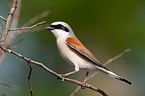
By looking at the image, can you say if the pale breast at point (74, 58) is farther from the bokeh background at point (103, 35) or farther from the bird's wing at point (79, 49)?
the bokeh background at point (103, 35)

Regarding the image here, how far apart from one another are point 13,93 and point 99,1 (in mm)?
3944

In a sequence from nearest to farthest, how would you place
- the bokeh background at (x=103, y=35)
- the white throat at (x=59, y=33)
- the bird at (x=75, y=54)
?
the bird at (x=75, y=54) → the white throat at (x=59, y=33) → the bokeh background at (x=103, y=35)

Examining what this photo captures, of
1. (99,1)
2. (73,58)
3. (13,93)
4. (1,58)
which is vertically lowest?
(13,93)

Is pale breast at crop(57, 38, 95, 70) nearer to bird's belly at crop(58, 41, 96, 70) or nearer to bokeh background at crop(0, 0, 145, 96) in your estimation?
bird's belly at crop(58, 41, 96, 70)

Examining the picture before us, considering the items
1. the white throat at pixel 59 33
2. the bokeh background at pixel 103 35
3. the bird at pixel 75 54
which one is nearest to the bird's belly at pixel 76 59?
the bird at pixel 75 54

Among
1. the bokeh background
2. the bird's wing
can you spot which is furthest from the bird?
the bokeh background

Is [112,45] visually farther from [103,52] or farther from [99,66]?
[99,66]

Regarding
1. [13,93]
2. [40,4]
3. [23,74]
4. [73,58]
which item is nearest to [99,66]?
[73,58]

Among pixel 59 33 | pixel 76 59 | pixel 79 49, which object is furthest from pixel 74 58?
pixel 59 33

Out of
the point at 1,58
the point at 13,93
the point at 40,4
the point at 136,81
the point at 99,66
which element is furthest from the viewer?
the point at 136,81

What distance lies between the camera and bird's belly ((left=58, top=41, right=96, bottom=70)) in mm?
3763

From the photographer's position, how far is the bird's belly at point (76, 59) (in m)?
3.76

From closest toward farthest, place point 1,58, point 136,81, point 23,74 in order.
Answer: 1. point 1,58
2. point 136,81
3. point 23,74

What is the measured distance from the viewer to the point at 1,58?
123 inches
